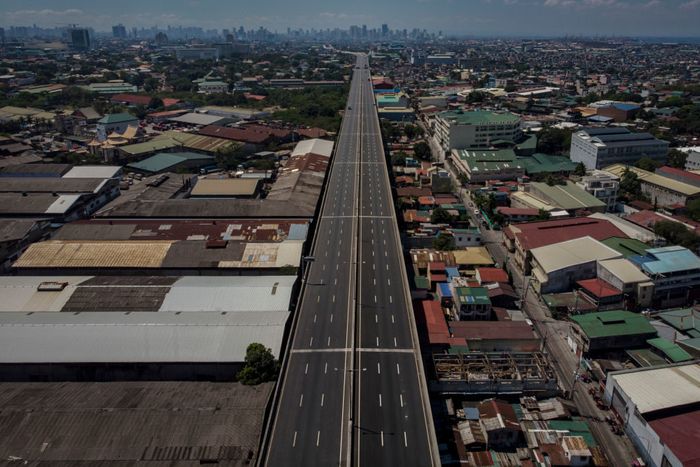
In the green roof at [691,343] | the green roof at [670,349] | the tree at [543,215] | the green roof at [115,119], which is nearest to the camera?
the green roof at [670,349]

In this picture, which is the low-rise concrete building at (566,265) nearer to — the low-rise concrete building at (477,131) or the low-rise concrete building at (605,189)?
the low-rise concrete building at (605,189)

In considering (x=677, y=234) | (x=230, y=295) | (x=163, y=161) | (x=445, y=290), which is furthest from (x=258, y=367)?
(x=163, y=161)

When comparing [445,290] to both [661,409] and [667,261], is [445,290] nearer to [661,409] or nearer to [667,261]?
[661,409]

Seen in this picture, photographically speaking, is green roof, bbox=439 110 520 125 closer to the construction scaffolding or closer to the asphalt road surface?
the asphalt road surface

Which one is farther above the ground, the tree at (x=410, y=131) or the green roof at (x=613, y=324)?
the tree at (x=410, y=131)

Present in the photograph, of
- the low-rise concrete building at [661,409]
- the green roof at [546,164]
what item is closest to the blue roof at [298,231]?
the low-rise concrete building at [661,409]

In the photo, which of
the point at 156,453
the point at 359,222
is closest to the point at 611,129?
the point at 359,222
